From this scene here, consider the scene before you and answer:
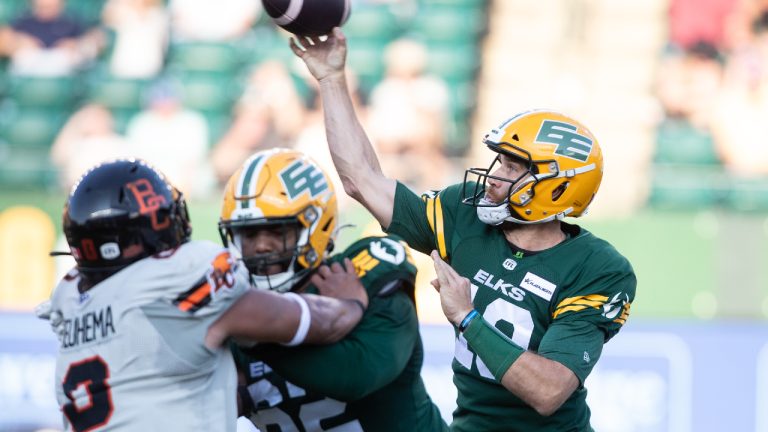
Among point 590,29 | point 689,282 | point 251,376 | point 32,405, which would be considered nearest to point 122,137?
point 32,405

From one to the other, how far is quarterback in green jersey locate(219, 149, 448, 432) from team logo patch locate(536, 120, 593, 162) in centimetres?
65

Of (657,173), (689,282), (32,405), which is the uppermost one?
(657,173)

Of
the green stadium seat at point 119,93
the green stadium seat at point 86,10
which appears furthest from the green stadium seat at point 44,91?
the green stadium seat at point 86,10

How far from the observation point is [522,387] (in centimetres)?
352

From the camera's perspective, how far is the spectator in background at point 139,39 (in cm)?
986

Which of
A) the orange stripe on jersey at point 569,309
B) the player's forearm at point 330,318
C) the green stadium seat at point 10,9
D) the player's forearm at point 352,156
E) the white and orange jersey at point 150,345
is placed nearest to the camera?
the white and orange jersey at point 150,345

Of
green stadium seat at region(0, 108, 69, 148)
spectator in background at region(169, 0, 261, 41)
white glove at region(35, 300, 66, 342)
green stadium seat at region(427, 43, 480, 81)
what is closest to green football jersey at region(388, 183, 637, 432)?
white glove at region(35, 300, 66, 342)

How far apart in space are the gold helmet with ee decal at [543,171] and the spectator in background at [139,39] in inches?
253

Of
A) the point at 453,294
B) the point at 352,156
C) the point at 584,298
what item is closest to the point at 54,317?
the point at 453,294

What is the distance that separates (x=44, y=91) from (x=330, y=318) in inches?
287

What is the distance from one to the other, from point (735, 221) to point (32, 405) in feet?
17.9

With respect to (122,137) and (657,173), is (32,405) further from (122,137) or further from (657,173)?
(657,173)

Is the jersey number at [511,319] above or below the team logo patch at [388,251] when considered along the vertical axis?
below

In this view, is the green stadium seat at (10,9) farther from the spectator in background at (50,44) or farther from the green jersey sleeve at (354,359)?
the green jersey sleeve at (354,359)
